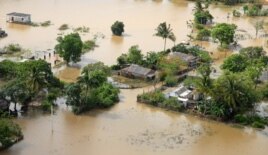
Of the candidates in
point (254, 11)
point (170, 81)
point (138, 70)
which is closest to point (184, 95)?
point (170, 81)

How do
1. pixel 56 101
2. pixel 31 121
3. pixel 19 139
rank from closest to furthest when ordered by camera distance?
pixel 19 139
pixel 31 121
pixel 56 101

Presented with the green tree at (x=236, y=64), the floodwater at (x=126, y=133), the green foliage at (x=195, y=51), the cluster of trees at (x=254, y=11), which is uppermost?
the cluster of trees at (x=254, y=11)

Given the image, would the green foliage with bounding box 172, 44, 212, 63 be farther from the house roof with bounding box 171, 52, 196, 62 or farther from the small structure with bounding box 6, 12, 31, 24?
the small structure with bounding box 6, 12, 31, 24

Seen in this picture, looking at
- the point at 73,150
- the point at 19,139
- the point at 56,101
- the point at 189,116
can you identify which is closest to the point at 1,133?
the point at 19,139

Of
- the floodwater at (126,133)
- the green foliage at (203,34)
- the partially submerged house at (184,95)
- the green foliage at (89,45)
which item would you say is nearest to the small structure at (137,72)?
the floodwater at (126,133)

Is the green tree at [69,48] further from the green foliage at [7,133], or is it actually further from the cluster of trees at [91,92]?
the green foliage at [7,133]

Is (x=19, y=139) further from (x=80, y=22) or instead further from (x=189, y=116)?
(x=80, y=22)
